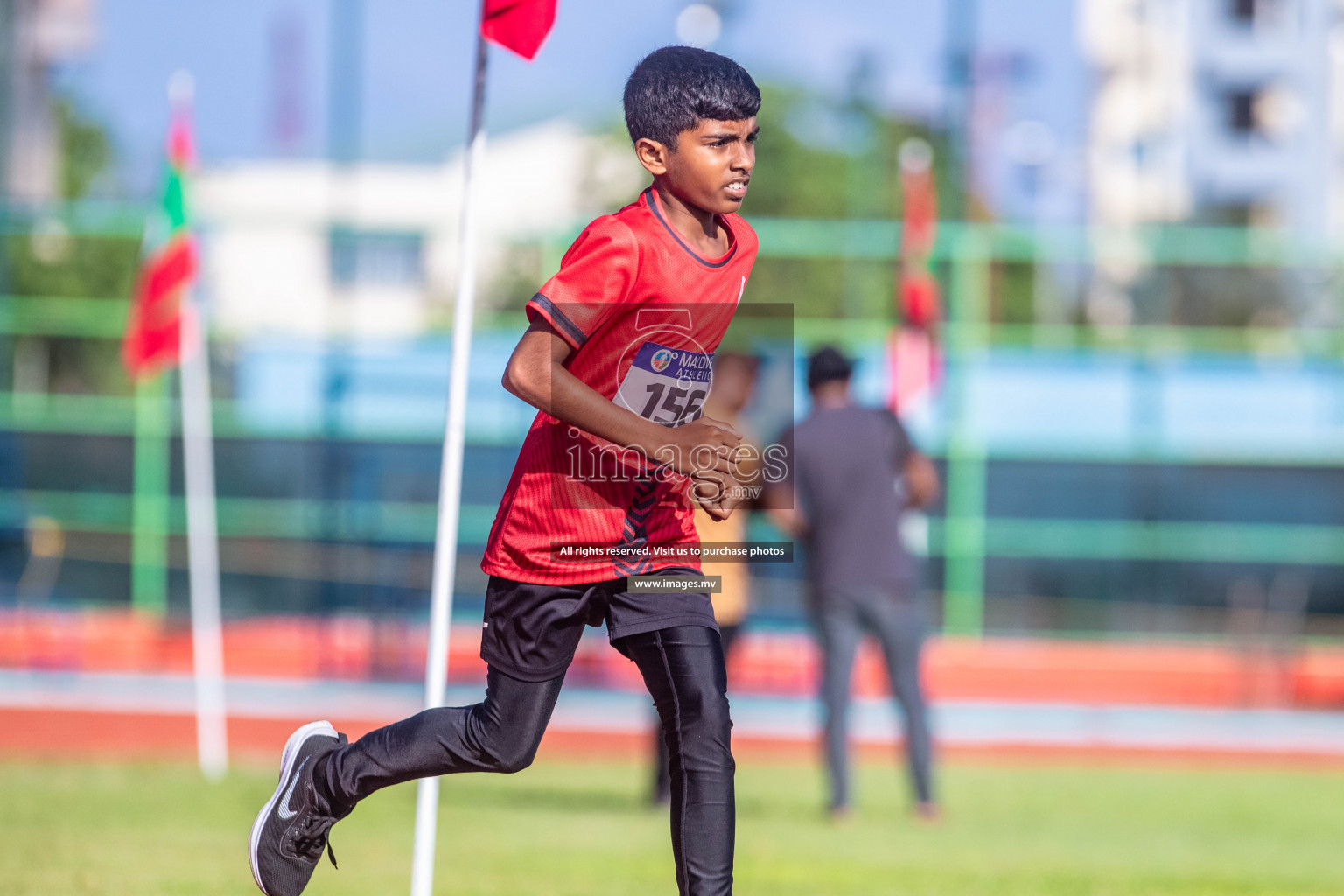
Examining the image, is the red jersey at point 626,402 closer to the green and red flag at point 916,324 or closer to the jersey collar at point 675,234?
the jersey collar at point 675,234

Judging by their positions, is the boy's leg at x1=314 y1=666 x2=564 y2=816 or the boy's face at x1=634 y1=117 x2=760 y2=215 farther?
the boy's leg at x1=314 y1=666 x2=564 y2=816

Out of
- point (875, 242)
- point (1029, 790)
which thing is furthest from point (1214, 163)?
point (1029, 790)

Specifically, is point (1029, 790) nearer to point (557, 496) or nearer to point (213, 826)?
point (213, 826)

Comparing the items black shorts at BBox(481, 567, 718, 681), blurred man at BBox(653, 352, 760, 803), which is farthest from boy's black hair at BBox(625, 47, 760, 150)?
blurred man at BBox(653, 352, 760, 803)

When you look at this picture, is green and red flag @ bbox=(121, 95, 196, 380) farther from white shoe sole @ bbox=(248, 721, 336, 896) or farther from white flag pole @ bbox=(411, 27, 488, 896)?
white shoe sole @ bbox=(248, 721, 336, 896)

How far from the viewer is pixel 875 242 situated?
16.7 metres

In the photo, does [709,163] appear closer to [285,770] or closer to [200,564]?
[285,770]

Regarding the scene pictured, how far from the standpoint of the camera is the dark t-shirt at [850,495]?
24.7ft

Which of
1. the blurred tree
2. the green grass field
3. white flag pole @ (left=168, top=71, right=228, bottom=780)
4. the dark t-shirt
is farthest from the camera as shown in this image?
the blurred tree

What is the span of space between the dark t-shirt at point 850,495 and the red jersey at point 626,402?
4.03m

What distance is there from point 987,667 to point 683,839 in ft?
41.6

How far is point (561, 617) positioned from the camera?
342 cm

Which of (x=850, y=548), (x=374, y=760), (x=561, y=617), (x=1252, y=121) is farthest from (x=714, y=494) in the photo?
(x=1252, y=121)

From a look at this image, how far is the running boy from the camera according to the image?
3234mm
